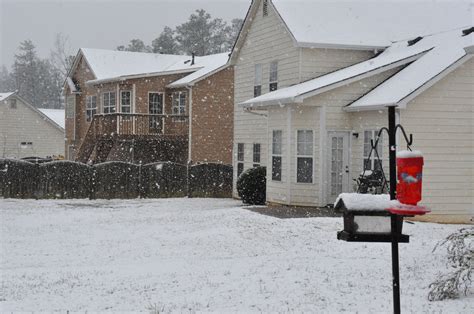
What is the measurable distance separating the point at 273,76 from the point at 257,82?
128 centimetres

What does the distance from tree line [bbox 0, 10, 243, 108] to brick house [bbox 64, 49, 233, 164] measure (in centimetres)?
3464

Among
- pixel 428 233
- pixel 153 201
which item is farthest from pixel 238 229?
pixel 153 201

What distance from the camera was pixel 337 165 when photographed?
19.8 meters

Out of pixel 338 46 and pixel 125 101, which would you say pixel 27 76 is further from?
pixel 338 46

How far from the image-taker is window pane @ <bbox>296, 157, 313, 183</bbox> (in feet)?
64.7

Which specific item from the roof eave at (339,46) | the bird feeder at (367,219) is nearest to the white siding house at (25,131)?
the roof eave at (339,46)

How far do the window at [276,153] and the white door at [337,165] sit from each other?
69.4 inches

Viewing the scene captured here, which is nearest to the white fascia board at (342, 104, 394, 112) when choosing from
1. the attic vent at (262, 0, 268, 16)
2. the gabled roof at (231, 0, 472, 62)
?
the gabled roof at (231, 0, 472, 62)

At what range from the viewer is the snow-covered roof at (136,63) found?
34594 millimetres

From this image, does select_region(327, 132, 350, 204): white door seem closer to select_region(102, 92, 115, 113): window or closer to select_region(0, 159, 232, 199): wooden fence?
select_region(0, 159, 232, 199): wooden fence

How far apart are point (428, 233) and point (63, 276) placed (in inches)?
337

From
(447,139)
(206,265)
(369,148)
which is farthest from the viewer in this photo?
(369,148)

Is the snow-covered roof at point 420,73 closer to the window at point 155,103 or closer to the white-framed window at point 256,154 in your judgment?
the white-framed window at point 256,154

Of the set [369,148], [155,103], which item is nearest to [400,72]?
[369,148]
